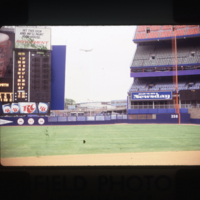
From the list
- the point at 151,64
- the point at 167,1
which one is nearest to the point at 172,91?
the point at 151,64

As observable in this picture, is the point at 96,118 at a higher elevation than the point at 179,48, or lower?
lower

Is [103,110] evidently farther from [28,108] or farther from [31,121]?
[28,108]

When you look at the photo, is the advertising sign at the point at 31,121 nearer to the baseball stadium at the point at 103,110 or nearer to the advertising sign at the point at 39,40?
the baseball stadium at the point at 103,110

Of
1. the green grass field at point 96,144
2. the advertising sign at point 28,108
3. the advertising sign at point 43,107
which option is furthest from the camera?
the advertising sign at point 28,108

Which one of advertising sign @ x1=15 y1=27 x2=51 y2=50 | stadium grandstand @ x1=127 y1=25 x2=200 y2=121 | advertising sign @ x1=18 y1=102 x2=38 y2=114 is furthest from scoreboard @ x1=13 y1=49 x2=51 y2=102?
stadium grandstand @ x1=127 y1=25 x2=200 y2=121

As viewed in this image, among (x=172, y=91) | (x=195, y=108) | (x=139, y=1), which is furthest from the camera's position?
(x=172, y=91)

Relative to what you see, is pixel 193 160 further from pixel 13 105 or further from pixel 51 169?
pixel 13 105

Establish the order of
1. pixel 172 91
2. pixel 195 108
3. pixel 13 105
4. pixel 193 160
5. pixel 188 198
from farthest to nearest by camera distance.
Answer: pixel 172 91 < pixel 195 108 < pixel 13 105 < pixel 193 160 < pixel 188 198

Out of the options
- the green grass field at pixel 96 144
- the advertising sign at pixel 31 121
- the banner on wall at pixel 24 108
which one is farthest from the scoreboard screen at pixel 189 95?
the advertising sign at pixel 31 121

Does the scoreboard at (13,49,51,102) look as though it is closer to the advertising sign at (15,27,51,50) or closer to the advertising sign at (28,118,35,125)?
the advertising sign at (15,27,51,50)
